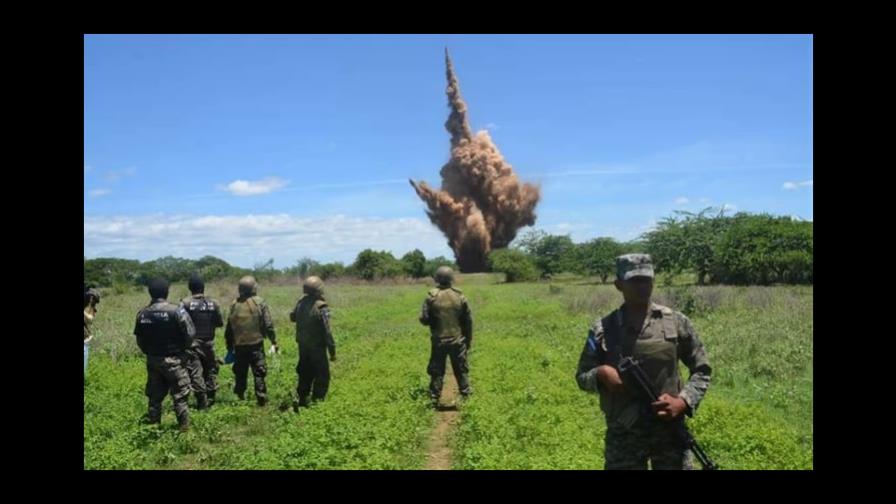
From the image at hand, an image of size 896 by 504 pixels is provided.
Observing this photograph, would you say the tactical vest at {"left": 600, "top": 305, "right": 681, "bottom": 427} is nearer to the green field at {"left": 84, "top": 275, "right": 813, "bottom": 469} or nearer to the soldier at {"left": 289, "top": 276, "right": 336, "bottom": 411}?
the green field at {"left": 84, "top": 275, "right": 813, "bottom": 469}

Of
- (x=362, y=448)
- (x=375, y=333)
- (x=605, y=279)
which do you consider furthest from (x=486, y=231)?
(x=362, y=448)

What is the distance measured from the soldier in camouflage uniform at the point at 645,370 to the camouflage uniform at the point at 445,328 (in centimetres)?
638

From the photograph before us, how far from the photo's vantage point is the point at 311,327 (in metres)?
11.5

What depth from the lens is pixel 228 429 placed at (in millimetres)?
10531

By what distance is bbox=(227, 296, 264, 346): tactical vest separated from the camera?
1216 centimetres

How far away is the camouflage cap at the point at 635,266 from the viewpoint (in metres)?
5.68

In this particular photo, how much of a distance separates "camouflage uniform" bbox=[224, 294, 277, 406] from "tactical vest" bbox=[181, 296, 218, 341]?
1.14 feet

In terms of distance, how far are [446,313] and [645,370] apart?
669 cm

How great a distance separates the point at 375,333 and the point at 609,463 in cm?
1772

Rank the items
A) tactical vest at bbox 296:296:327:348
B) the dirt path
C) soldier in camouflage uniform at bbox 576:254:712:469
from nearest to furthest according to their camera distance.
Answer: soldier in camouflage uniform at bbox 576:254:712:469, the dirt path, tactical vest at bbox 296:296:327:348

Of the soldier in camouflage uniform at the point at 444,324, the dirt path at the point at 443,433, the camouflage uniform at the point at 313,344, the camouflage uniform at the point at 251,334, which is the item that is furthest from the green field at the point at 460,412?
the soldier in camouflage uniform at the point at 444,324

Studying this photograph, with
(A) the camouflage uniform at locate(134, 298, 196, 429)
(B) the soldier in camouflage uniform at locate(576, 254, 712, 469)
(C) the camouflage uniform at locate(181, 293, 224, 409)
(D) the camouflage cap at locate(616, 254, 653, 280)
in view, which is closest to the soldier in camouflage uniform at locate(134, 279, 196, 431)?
(A) the camouflage uniform at locate(134, 298, 196, 429)

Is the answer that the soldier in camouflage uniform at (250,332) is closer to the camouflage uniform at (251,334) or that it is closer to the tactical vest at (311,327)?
the camouflage uniform at (251,334)

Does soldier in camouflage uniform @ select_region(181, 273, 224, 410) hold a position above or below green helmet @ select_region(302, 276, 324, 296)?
below
